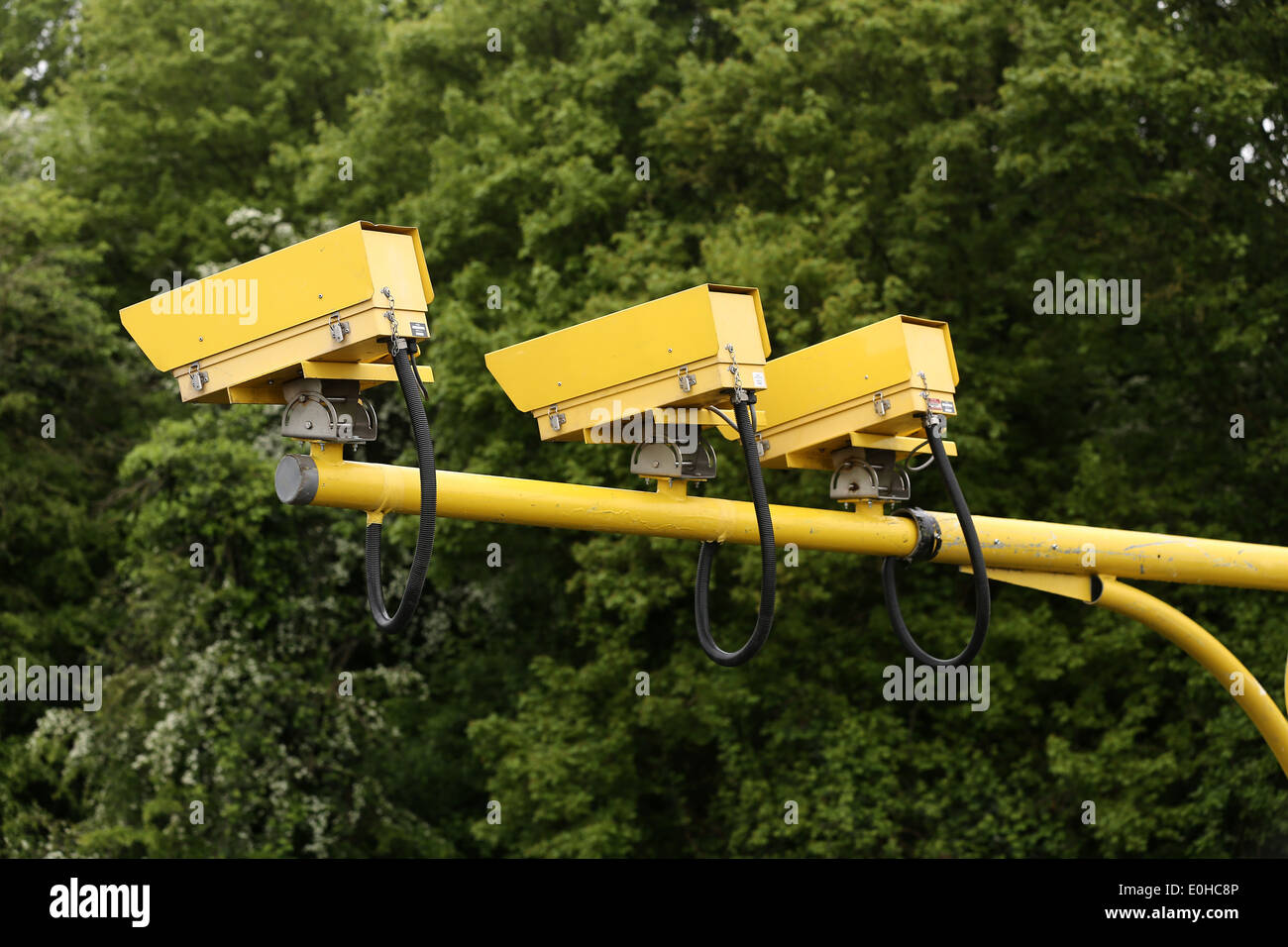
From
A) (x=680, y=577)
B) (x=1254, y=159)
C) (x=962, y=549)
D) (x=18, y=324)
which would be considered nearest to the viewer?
(x=962, y=549)

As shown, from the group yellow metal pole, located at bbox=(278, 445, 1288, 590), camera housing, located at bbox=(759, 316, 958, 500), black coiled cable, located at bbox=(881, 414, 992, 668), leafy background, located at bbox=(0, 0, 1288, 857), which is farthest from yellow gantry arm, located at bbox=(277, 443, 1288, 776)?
leafy background, located at bbox=(0, 0, 1288, 857)

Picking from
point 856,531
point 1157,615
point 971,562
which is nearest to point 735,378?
point 856,531

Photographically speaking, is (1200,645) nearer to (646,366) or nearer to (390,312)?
(646,366)

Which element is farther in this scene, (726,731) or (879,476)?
(726,731)

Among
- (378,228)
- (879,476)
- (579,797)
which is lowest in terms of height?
(579,797)

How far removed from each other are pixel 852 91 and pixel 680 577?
6799 millimetres

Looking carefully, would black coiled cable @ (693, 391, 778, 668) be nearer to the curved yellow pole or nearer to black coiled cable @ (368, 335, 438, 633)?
black coiled cable @ (368, 335, 438, 633)

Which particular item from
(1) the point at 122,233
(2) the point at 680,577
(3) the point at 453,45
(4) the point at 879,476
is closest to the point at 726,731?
(2) the point at 680,577

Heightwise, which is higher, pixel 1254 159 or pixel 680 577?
pixel 1254 159

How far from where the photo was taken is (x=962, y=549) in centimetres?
586

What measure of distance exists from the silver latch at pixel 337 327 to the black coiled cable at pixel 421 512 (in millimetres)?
154

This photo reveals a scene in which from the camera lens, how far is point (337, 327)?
4660 millimetres

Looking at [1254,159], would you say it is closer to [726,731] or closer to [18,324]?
[726,731]

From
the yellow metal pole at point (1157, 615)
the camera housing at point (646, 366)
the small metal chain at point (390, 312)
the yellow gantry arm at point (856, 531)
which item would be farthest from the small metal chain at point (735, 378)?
the yellow metal pole at point (1157, 615)
